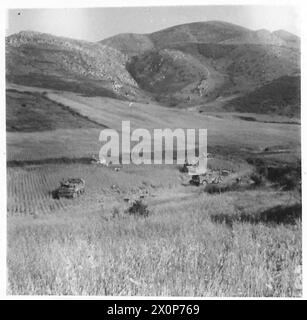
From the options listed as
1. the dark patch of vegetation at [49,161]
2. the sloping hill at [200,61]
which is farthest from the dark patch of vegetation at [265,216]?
the dark patch of vegetation at [49,161]

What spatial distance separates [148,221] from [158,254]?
0.36 meters

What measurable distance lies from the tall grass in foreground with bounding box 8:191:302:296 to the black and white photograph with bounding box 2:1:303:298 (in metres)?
0.01

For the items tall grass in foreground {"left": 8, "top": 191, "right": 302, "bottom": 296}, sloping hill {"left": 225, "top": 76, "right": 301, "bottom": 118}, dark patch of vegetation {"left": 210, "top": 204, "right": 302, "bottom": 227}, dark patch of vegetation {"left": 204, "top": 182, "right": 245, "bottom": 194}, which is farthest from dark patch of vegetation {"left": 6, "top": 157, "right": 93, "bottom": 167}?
sloping hill {"left": 225, "top": 76, "right": 301, "bottom": 118}

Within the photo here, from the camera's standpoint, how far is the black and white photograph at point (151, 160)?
6.03 m

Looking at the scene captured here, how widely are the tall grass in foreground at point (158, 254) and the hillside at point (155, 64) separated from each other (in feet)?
3.92

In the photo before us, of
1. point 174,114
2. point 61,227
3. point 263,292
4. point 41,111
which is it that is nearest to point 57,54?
point 41,111

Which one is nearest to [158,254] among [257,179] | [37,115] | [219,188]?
[219,188]

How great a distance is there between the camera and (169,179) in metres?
6.30

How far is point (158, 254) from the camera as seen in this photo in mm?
6066

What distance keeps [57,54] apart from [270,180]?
8.25 ft

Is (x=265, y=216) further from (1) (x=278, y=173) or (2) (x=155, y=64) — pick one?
(2) (x=155, y=64)

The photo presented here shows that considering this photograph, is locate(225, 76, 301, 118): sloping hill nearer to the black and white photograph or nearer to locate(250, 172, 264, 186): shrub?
the black and white photograph

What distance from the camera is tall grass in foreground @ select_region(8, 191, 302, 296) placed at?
19.5 ft

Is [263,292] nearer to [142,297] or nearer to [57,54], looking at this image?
[142,297]
